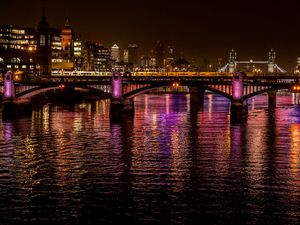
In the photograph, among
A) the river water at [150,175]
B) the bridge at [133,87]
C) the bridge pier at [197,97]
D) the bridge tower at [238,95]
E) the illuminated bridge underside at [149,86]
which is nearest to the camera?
the river water at [150,175]

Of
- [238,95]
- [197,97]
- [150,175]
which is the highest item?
[238,95]

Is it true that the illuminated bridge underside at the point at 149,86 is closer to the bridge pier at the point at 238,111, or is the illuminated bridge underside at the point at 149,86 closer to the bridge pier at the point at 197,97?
the bridge pier at the point at 238,111

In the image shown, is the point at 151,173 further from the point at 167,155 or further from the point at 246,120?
the point at 246,120

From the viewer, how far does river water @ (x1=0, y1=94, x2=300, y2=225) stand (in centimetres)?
3244

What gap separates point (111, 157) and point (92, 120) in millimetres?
33339

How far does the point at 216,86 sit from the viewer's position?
306 feet

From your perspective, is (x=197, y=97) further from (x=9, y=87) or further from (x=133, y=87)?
(x=9, y=87)

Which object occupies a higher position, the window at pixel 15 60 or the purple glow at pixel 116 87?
the window at pixel 15 60

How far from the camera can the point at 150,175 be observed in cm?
4178

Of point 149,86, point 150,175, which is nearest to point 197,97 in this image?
point 149,86

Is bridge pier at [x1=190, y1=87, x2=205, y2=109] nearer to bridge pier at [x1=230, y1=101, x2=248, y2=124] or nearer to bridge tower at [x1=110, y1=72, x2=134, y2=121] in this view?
bridge tower at [x1=110, y1=72, x2=134, y2=121]

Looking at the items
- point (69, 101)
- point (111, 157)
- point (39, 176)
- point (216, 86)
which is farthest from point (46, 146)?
point (69, 101)

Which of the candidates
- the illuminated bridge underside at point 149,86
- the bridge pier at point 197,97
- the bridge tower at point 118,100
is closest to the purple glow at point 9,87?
the illuminated bridge underside at point 149,86

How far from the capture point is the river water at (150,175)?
32438 millimetres
